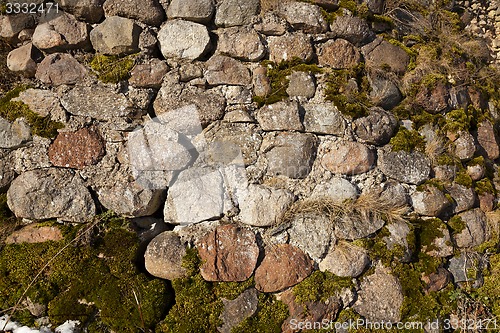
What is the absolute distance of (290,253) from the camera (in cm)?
281

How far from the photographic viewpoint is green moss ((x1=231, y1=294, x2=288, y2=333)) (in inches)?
105

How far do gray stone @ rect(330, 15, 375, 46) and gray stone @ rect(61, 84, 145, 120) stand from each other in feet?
6.30

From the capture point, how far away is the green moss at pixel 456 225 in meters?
3.14

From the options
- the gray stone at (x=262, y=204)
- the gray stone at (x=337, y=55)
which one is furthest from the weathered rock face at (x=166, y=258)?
the gray stone at (x=337, y=55)

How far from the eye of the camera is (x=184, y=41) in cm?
320

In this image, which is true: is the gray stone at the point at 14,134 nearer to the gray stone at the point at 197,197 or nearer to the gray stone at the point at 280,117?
the gray stone at the point at 197,197

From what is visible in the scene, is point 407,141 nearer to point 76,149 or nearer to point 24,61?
point 76,149

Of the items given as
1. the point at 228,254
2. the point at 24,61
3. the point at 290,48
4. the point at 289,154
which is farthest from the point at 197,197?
the point at 24,61

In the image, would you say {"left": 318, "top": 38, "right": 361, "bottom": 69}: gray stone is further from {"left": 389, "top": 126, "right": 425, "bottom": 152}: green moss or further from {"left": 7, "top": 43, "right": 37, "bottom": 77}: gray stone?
{"left": 7, "top": 43, "right": 37, "bottom": 77}: gray stone

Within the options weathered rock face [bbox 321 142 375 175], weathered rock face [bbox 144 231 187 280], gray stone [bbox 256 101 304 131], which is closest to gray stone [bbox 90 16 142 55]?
gray stone [bbox 256 101 304 131]

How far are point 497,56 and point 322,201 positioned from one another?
10.9ft

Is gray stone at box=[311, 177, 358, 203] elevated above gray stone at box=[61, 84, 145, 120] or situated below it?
below

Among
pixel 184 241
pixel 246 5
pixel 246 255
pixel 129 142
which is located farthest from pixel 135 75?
pixel 246 255

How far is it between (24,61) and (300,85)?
2410 millimetres
